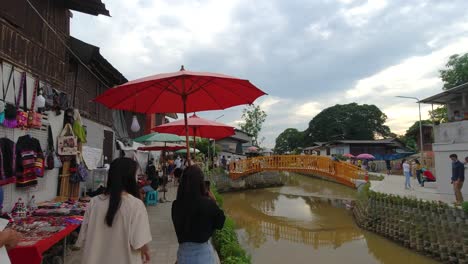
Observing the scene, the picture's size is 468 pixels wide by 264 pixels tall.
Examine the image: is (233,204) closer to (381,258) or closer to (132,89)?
(381,258)

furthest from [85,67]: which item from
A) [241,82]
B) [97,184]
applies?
[241,82]

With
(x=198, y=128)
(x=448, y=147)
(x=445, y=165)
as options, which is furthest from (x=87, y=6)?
(x=445, y=165)

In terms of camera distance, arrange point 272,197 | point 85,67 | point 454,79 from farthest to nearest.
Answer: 1. point 454,79
2. point 272,197
3. point 85,67

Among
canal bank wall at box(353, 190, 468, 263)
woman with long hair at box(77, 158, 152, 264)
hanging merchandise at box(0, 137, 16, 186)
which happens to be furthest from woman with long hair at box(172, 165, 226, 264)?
canal bank wall at box(353, 190, 468, 263)

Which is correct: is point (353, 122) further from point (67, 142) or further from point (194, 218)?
point (194, 218)

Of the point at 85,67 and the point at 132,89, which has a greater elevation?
the point at 85,67

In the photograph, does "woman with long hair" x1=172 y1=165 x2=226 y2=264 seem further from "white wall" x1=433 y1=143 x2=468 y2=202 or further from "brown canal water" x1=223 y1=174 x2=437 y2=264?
"white wall" x1=433 y1=143 x2=468 y2=202

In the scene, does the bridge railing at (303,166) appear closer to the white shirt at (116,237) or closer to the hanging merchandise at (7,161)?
the hanging merchandise at (7,161)

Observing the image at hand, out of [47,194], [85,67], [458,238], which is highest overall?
[85,67]

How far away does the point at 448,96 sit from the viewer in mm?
15633

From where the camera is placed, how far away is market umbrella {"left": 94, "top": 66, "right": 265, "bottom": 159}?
3.61 m

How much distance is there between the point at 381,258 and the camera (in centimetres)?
934

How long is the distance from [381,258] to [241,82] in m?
8.36

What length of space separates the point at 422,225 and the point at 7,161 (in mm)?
10055
